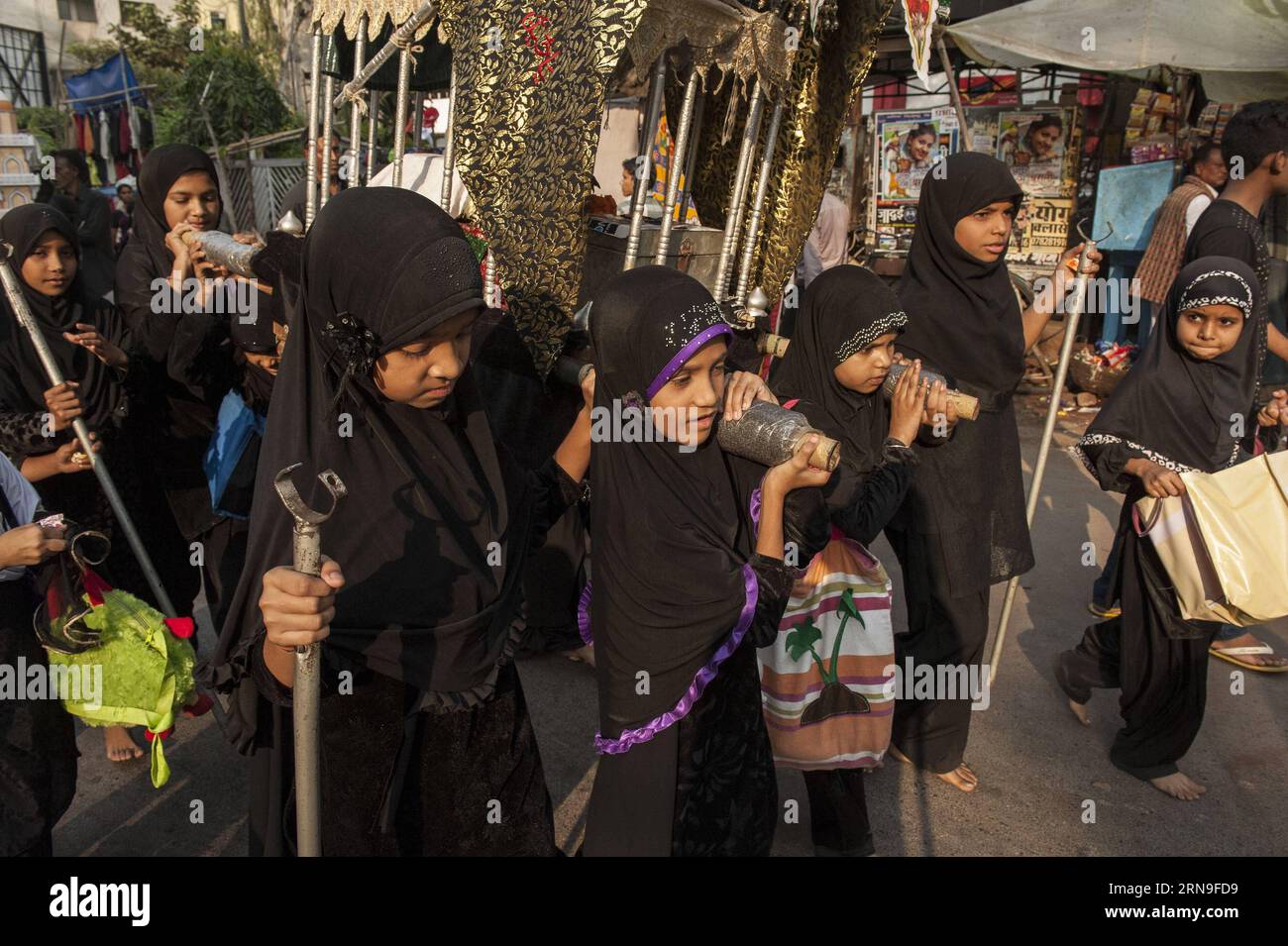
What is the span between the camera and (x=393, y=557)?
5.74 feet

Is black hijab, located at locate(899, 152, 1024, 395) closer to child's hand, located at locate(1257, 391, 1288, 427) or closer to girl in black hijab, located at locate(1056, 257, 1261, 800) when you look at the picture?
girl in black hijab, located at locate(1056, 257, 1261, 800)

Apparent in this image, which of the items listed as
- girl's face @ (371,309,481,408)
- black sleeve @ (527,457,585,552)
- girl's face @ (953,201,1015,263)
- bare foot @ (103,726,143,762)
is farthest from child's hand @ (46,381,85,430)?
girl's face @ (953,201,1015,263)

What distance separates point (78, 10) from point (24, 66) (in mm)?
3279

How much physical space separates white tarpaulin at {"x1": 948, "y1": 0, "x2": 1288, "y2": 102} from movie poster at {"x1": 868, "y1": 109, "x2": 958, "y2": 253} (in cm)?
151

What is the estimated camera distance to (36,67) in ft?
83.1

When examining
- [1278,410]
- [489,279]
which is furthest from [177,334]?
[1278,410]

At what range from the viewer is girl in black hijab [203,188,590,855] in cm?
167

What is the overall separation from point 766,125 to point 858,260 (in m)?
6.14

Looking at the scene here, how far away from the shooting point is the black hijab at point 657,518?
1.97 metres

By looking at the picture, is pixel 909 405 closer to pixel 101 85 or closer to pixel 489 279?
pixel 489 279

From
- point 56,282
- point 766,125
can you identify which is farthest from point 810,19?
point 56,282

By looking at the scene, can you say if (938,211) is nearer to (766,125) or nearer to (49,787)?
(766,125)

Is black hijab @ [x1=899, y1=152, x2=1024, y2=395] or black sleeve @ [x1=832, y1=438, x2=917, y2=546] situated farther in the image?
black hijab @ [x1=899, y1=152, x2=1024, y2=395]

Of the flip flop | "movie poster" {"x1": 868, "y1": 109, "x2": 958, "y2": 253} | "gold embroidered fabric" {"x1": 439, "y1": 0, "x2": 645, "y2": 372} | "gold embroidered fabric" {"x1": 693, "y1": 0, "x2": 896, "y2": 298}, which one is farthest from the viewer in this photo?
"movie poster" {"x1": 868, "y1": 109, "x2": 958, "y2": 253}
